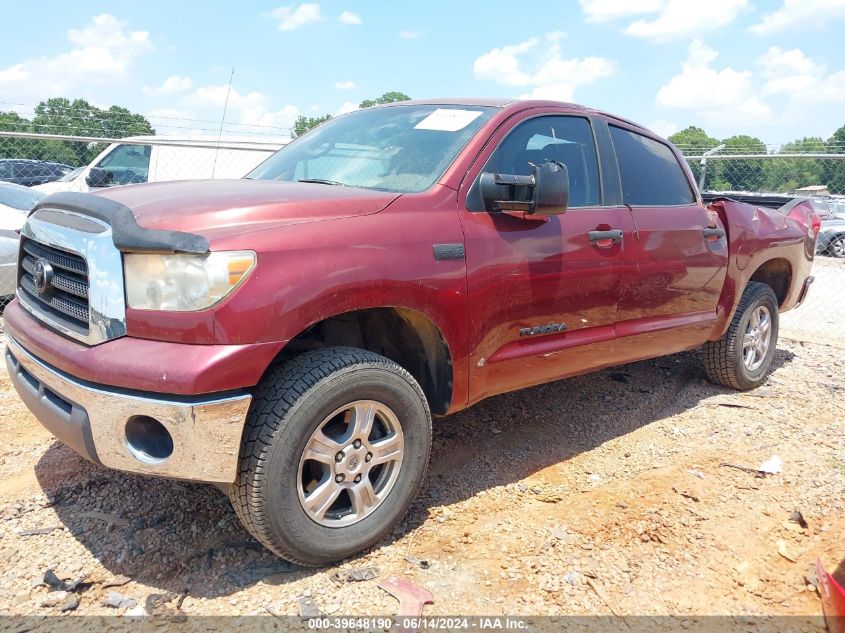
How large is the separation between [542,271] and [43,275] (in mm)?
2202

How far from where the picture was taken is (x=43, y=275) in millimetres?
2605

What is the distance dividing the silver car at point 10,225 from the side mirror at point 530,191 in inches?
163

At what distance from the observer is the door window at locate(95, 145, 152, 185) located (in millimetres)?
9102

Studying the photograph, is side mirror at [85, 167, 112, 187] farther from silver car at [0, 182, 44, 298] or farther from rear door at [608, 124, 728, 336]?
rear door at [608, 124, 728, 336]

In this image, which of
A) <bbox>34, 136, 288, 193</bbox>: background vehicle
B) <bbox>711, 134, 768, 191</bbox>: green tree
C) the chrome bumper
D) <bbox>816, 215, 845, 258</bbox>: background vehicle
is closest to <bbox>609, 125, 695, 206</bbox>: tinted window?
the chrome bumper

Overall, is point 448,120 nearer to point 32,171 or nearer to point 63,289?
point 63,289

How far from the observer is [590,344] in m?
3.62

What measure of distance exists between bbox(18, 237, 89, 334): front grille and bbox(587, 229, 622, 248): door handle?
7.94 feet

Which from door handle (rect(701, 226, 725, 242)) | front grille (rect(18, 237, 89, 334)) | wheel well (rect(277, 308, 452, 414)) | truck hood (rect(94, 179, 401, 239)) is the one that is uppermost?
truck hood (rect(94, 179, 401, 239))

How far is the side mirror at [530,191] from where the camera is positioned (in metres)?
2.92

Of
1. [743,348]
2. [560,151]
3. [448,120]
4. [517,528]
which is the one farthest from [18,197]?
[743,348]

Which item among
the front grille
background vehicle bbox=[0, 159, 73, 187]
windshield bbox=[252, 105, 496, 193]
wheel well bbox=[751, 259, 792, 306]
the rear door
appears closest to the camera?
the front grille

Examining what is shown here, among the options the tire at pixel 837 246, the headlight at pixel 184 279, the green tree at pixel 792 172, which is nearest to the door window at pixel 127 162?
the headlight at pixel 184 279

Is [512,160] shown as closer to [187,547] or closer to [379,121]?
[379,121]
